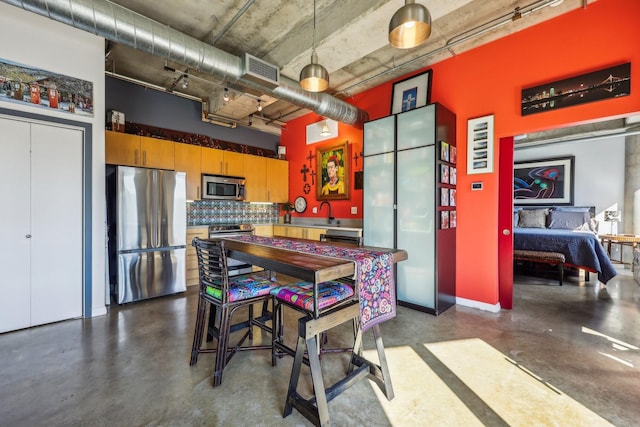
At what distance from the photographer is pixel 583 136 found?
566 cm

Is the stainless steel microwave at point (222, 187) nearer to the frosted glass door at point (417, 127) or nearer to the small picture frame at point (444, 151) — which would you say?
the frosted glass door at point (417, 127)

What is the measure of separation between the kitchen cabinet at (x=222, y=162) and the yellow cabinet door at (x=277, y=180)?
2.20ft

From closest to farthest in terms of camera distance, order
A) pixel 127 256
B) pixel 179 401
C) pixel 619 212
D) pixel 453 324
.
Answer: pixel 179 401, pixel 453 324, pixel 127 256, pixel 619 212

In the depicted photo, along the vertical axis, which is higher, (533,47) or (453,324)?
(533,47)

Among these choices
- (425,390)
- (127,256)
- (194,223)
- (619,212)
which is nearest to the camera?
(425,390)

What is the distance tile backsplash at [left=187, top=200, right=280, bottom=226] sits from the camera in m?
5.01

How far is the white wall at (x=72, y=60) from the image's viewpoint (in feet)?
8.99

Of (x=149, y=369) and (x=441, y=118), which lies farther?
(x=441, y=118)

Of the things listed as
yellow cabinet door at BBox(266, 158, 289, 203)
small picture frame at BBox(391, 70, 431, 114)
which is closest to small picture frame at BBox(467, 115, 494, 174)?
small picture frame at BBox(391, 70, 431, 114)

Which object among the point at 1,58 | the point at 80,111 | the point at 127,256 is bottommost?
the point at 127,256

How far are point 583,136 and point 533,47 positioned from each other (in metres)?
4.01

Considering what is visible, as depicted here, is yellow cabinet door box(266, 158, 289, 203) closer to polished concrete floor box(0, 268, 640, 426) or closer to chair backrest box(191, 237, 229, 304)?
polished concrete floor box(0, 268, 640, 426)

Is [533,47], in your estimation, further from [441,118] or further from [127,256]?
[127,256]

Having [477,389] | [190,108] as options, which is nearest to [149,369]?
[477,389]
